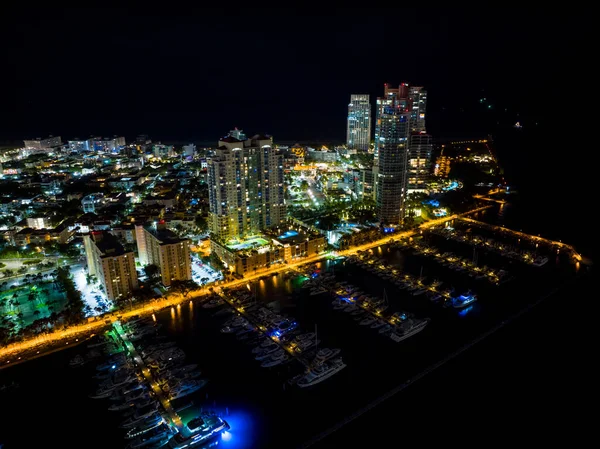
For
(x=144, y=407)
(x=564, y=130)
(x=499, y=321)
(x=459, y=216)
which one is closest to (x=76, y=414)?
(x=144, y=407)

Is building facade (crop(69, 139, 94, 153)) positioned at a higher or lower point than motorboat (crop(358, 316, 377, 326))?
higher

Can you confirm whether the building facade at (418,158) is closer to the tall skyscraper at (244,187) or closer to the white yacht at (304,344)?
the tall skyscraper at (244,187)

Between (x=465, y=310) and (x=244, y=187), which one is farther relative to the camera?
(x=244, y=187)

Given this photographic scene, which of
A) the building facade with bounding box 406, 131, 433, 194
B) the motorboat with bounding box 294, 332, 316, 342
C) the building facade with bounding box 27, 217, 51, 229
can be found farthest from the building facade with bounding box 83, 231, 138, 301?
the building facade with bounding box 406, 131, 433, 194

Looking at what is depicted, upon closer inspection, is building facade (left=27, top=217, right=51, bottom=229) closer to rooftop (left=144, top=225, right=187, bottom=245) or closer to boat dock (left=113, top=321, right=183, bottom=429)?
rooftop (left=144, top=225, right=187, bottom=245)

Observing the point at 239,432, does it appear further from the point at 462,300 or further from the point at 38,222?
the point at 38,222

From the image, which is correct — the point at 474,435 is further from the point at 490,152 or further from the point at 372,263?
the point at 490,152

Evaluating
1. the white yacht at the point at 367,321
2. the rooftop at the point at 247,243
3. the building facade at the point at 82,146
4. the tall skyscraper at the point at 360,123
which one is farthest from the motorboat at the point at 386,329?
the building facade at the point at 82,146

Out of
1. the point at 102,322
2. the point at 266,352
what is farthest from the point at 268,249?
the point at 102,322
